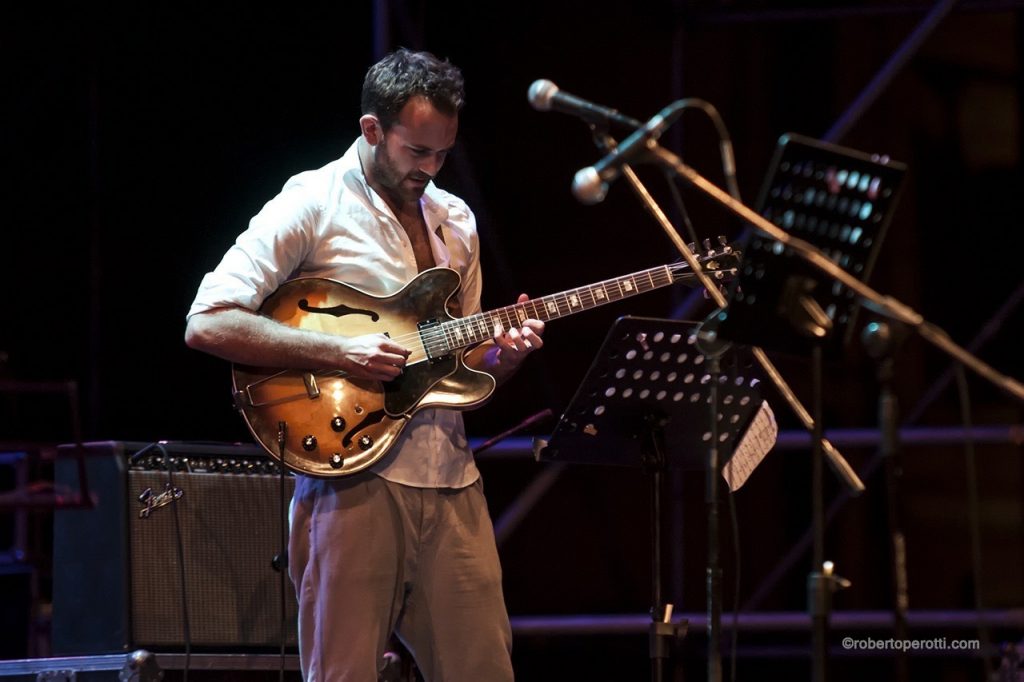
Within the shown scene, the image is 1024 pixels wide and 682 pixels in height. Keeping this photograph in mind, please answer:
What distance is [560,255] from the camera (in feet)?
25.3

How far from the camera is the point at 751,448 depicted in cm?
402

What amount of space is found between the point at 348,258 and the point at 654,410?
1041 millimetres

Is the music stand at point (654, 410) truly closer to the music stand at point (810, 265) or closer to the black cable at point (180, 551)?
the music stand at point (810, 265)

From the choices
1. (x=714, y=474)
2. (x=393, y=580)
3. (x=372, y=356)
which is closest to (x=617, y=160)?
(x=714, y=474)

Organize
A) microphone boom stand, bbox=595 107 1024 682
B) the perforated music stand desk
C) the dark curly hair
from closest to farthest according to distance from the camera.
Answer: microphone boom stand, bbox=595 107 1024 682
the perforated music stand desk
the dark curly hair

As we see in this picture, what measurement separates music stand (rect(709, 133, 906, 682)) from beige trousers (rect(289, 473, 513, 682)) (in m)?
1.24

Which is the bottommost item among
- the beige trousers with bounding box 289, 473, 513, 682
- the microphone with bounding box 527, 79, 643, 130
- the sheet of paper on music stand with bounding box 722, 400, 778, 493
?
the beige trousers with bounding box 289, 473, 513, 682

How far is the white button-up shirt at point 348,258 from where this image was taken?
4.01m

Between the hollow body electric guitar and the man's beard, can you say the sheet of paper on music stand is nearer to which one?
the hollow body electric guitar

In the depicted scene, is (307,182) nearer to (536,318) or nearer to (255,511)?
(536,318)

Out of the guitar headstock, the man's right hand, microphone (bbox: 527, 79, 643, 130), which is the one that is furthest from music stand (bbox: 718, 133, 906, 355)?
the man's right hand

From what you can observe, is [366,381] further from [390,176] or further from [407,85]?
[407,85]

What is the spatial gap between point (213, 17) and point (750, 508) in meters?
3.89

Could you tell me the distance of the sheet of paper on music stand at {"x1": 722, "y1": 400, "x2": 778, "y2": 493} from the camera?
3.98 metres
